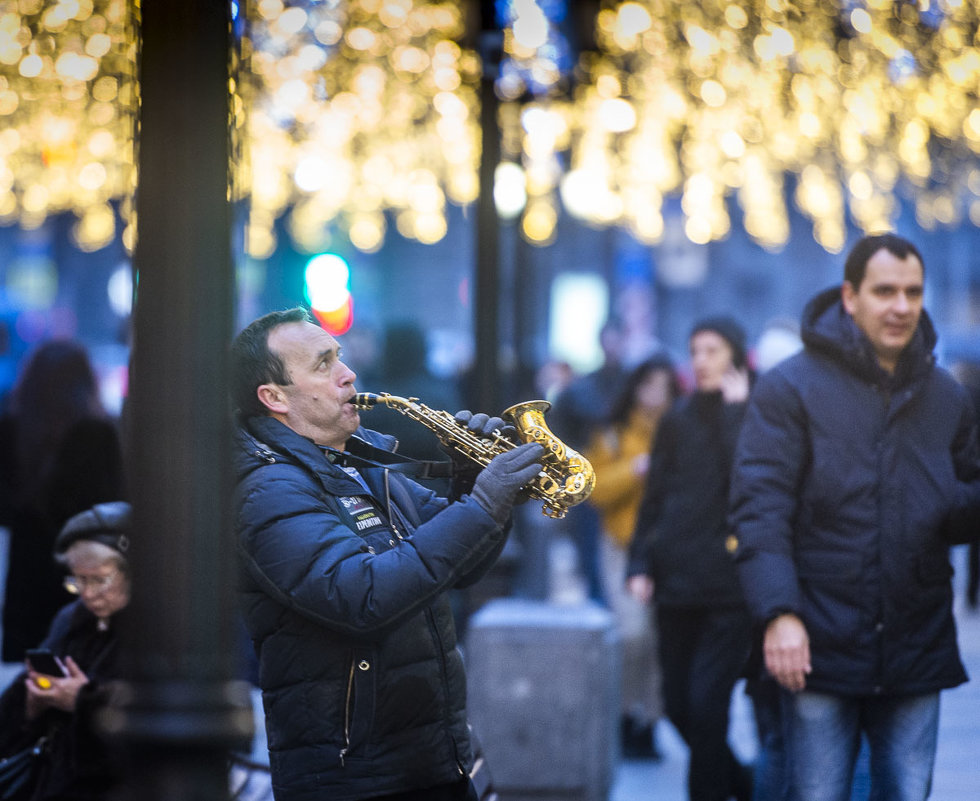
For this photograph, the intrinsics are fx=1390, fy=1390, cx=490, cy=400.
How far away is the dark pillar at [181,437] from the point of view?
7.04 feet

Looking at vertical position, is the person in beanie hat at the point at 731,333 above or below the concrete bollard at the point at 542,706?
above

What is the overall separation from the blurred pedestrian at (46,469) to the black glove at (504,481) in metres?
2.72

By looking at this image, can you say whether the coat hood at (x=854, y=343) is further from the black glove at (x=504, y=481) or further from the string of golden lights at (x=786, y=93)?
the string of golden lights at (x=786, y=93)

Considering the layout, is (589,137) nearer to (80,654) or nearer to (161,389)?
(80,654)

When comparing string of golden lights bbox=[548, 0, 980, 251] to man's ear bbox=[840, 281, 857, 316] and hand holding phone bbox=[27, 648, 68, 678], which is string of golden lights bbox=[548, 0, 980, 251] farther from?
hand holding phone bbox=[27, 648, 68, 678]

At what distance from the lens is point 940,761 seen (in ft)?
20.3

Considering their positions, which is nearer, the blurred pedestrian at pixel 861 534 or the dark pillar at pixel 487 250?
the blurred pedestrian at pixel 861 534

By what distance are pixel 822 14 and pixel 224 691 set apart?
6349 mm

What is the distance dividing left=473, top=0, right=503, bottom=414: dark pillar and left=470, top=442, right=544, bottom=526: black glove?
16.1 ft

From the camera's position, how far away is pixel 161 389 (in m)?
2.18

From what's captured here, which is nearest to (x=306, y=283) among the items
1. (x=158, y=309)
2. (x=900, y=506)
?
(x=900, y=506)

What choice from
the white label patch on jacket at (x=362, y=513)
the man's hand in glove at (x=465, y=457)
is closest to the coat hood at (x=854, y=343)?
the man's hand in glove at (x=465, y=457)

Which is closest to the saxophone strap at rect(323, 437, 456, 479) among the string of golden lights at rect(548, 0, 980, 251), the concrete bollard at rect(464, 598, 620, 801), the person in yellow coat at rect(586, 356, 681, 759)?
the concrete bollard at rect(464, 598, 620, 801)

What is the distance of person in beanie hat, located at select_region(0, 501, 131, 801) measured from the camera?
3990 millimetres
